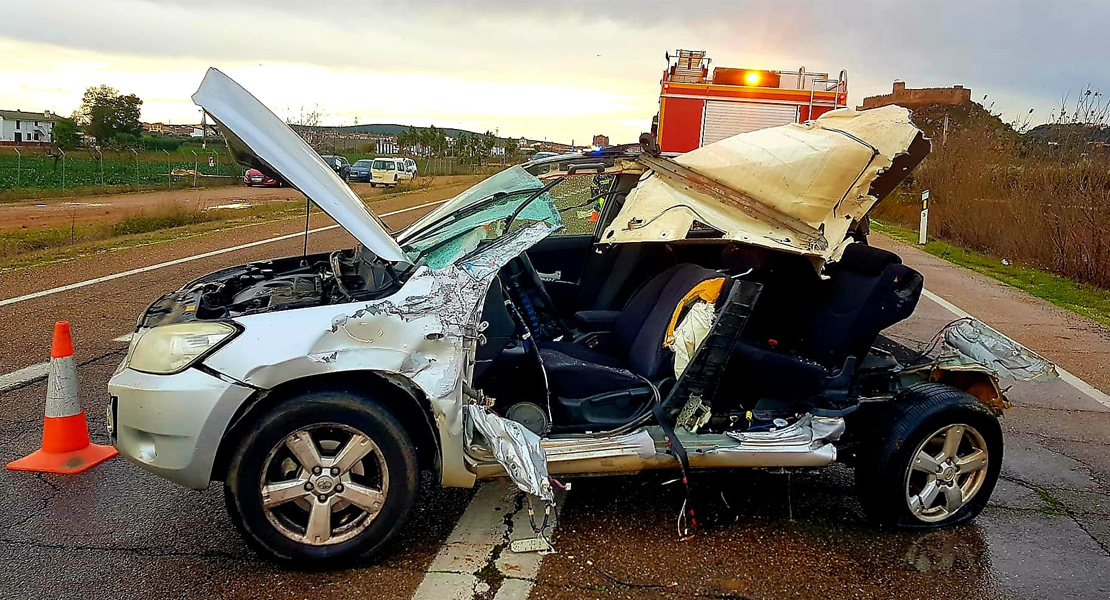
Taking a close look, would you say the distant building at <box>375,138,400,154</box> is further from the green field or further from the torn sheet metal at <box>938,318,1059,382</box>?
the torn sheet metal at <box>938,318,1059,382</box>

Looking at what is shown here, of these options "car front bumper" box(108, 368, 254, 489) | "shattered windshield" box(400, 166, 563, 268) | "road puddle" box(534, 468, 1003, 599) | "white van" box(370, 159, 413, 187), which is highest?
"white van" box(370, 159, 413, 187)

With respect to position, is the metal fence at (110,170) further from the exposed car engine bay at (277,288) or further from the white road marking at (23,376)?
the exposed car engine bay at (277,288)

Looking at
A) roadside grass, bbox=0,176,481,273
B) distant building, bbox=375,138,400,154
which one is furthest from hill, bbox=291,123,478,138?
roadside grass, bbox=0,176,481,273

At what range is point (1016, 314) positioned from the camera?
409 inches

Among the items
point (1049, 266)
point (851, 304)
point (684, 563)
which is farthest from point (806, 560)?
point (1049, 266)

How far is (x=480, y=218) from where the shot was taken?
4.02m

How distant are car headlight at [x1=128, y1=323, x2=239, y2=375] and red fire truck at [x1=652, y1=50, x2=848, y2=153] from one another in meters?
11.3

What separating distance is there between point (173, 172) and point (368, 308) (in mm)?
45705

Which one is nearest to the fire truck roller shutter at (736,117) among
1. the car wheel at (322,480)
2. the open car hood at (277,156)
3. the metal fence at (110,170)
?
the open car hood at (277,156)

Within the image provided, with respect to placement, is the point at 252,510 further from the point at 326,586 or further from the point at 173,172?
the point at 173,172

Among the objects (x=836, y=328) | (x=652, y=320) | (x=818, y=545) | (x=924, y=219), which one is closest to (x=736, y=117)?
(x=924, y=219)

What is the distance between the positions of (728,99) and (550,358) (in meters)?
10.9

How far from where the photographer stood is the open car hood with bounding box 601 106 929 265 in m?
3.77

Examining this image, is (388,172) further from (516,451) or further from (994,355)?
(516,451)
